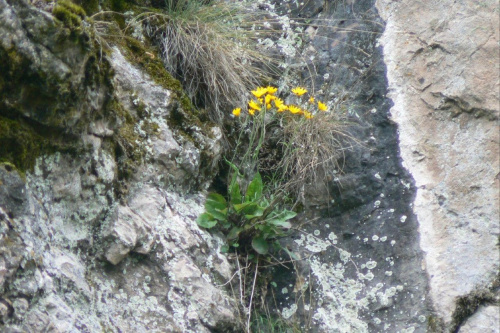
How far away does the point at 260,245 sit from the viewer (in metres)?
2.63

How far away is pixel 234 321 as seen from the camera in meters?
2.36

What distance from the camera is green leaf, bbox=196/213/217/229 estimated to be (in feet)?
8.35

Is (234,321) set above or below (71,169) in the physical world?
below

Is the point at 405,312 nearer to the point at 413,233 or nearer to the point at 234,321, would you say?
the point at 413,233

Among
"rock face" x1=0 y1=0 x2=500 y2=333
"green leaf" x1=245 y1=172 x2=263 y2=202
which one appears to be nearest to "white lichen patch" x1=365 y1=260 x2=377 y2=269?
"rock face" x1=0 y1=0 x2=500 y2=333

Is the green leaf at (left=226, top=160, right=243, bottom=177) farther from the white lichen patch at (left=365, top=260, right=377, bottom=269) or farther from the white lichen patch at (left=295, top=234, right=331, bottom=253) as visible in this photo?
the white lichen patch at (left=365, top=260, right=377, bottom=269)

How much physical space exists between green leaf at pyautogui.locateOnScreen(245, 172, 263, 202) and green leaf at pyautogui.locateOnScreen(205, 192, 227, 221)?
11 centimetres

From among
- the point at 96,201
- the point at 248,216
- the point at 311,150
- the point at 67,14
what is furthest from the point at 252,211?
the point at 67,14

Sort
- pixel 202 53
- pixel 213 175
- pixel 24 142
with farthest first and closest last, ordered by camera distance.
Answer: pixel 202 53 → pixel 213 175 → pixel 24 142

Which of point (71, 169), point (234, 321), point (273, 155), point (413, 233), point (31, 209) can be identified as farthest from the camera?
point (273, 155)

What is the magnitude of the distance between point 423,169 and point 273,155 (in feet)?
2.30

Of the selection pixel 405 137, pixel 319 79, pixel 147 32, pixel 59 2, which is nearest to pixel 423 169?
pixel 405 137

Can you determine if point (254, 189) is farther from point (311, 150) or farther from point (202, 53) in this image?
point (202, 53)

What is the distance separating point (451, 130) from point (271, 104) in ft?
2.71
